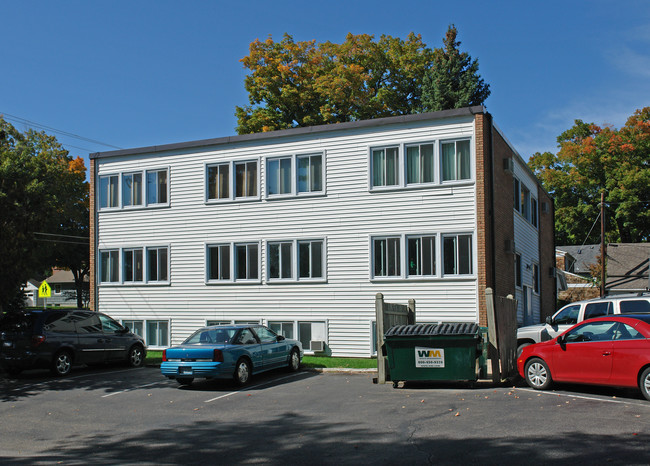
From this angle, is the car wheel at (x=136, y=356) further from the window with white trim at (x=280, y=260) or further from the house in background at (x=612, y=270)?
the house in background at (x=612, y=270)

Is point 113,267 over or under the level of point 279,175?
under

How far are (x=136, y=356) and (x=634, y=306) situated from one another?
43.7 ft

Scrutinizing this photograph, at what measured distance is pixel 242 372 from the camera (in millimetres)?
14664

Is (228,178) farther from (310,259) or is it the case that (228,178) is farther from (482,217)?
(482,217)

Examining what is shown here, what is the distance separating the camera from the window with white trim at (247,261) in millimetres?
22672

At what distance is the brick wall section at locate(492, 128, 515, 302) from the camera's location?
20.3 metres

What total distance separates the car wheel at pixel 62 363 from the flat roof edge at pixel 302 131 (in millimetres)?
9381

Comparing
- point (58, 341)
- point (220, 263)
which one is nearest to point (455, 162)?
point (220, 263)

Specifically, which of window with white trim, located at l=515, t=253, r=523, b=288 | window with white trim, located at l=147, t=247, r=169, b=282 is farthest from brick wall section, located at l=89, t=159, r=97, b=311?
window with white trim, located at l=515, t=253, r=523, b=288

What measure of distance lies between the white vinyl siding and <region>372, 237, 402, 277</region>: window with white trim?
178mm

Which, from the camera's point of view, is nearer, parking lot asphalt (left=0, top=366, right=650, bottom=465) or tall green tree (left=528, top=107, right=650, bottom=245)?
parking lot asphalt (left=0, top=366, right=650, bottom=465)

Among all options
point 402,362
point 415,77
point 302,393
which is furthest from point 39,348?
point 415,77

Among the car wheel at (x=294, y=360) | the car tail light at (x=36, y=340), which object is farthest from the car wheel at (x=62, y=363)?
the car wheel at (x=294, y=360)

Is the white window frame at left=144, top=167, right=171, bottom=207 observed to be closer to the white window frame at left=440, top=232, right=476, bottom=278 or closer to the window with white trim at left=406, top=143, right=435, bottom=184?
the window with white trim at left=406, top=143, right=435, bottom=184
